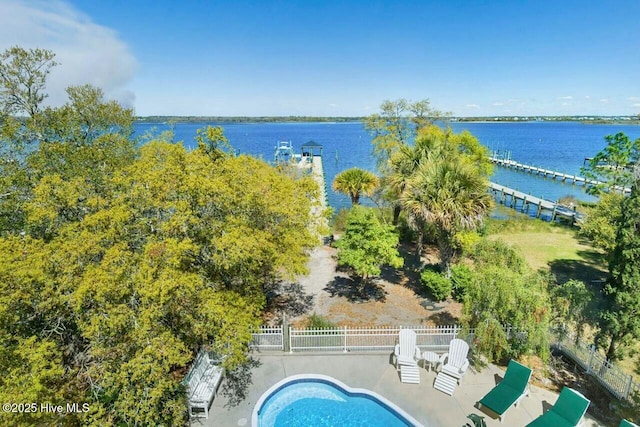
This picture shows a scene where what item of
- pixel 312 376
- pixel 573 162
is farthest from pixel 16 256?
pixel 573 162

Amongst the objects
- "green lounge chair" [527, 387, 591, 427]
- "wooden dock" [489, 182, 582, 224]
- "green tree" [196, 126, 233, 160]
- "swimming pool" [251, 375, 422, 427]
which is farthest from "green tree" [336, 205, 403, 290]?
"wooden dock" [489, 182, 582, 224]

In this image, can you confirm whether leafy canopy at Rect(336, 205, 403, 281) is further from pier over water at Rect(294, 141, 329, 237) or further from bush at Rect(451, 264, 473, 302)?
bush at Rect(451, 264, 473, 302)

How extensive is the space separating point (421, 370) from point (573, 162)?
8510 centimetres

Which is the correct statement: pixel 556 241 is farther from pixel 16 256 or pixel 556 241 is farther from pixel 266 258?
pixel 16 256

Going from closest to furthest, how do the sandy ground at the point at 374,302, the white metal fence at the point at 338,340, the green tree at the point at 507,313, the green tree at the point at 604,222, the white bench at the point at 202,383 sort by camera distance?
1. the white bench at the point at 202,383
2. the green tree at the point at 507,313
3. the white metal fence at the point at 338,340
4. the sandy ground at the point at 374,302
5. the green tree at the point at 604,222

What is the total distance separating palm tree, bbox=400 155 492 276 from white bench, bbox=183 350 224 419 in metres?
9.61

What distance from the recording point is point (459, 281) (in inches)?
630

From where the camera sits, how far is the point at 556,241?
2561 cm

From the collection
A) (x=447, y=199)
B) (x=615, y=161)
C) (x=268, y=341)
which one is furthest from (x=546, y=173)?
(x=268, y=341)

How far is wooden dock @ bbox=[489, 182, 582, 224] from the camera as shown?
1312 inches

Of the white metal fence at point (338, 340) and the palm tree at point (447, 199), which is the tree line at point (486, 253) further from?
the white metal fence at point (338, 340)

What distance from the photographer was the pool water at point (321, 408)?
9922 millimetres

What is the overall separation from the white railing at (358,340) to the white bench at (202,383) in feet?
8.84

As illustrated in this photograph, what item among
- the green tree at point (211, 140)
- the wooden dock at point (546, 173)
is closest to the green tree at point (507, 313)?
the green tree at point (211, 140)
